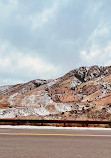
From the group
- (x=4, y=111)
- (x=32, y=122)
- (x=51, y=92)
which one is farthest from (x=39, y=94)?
(x=32, y=122)

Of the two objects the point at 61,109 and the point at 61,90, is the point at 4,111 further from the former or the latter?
the point at 61,90

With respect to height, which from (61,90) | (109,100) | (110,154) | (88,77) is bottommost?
(110,154)

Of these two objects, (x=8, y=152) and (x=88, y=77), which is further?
(x=88, y=77)

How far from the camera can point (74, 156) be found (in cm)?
488

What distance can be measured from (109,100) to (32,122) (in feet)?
69.6

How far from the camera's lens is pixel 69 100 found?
135ft

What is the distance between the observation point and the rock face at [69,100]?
78.9 ft

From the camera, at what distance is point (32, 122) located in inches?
554

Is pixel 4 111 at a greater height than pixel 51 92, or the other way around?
pixel 51 92

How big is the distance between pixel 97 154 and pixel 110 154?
37cm

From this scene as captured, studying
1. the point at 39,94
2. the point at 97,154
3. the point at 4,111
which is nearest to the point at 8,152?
the point at 97,154

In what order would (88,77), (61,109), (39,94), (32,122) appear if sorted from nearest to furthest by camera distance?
(32,122), (61,109), (39,94), (88,77)

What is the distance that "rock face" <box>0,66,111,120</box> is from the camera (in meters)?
24.1

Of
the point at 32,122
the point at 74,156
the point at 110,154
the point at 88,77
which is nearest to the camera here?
the point at 74,156
